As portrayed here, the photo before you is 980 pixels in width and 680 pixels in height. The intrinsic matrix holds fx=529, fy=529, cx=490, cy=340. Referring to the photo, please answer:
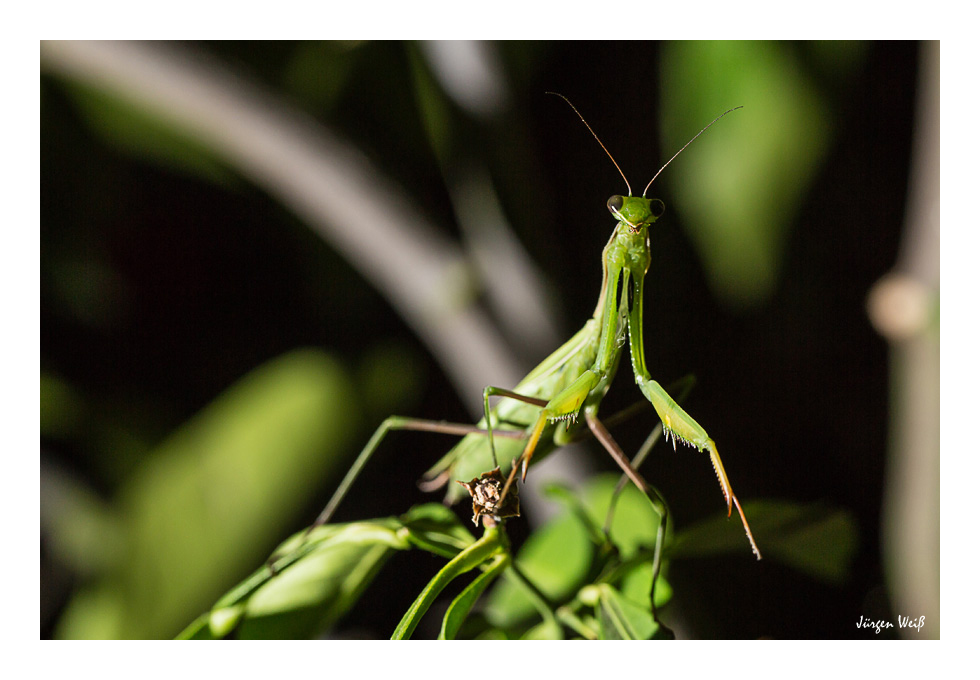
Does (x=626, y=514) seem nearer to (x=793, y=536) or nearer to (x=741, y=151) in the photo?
(x=793, y=536)

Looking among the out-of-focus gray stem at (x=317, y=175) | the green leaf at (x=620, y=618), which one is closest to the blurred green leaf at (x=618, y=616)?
the green leaf at (x=620, y=618)

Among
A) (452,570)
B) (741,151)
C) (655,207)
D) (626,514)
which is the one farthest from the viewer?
(741,151)

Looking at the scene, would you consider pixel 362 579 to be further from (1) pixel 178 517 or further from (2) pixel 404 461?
(1) pixel 178 517

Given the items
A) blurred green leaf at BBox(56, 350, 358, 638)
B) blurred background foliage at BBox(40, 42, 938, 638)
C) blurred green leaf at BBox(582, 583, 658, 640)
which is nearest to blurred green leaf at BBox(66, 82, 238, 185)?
blurred background foliage at BBox(40, 42, 938, 638)

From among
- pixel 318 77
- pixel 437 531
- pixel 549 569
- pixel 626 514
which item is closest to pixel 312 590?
pixel 437 531

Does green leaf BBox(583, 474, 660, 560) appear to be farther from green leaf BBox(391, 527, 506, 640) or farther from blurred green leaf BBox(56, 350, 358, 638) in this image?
blurred green leaf BBox(56, 350, 358, 638)

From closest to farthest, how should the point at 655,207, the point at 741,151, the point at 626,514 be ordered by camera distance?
1. the point at 655,207
2. the point at 626,514
3. the point at 741,151
